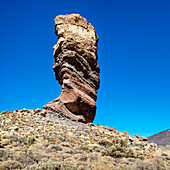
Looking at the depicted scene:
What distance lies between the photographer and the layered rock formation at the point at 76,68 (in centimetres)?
1886

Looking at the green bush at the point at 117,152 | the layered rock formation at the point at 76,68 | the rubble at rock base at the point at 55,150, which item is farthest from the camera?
the layered rock formation at the point at 76,68

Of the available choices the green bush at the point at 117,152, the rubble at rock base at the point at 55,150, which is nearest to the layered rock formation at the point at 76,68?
the rubble at rock base at the point at 55,150

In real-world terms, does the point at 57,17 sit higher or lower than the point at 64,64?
higher

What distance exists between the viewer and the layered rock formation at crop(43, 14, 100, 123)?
1886 centimetres

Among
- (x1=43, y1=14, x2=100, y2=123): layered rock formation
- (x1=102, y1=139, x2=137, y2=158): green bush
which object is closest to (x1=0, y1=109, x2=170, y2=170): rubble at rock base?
(x1=102, y1=139, x2=137, y2=158): green bush

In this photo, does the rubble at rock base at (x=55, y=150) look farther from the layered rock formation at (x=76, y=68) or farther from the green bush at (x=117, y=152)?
the layered rock formation at (x=76, y=68)

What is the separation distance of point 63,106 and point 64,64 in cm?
553

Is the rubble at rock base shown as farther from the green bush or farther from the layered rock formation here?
the layered rock formation

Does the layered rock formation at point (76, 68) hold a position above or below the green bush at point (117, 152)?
above

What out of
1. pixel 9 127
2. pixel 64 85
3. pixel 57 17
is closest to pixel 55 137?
pixel 9 127

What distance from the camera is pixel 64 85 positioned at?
19719mm

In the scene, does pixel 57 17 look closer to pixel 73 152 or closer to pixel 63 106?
pixel 63 106

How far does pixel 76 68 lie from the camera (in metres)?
21.3

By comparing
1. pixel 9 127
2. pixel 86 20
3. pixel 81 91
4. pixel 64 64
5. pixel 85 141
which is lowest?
pixel 85 141
